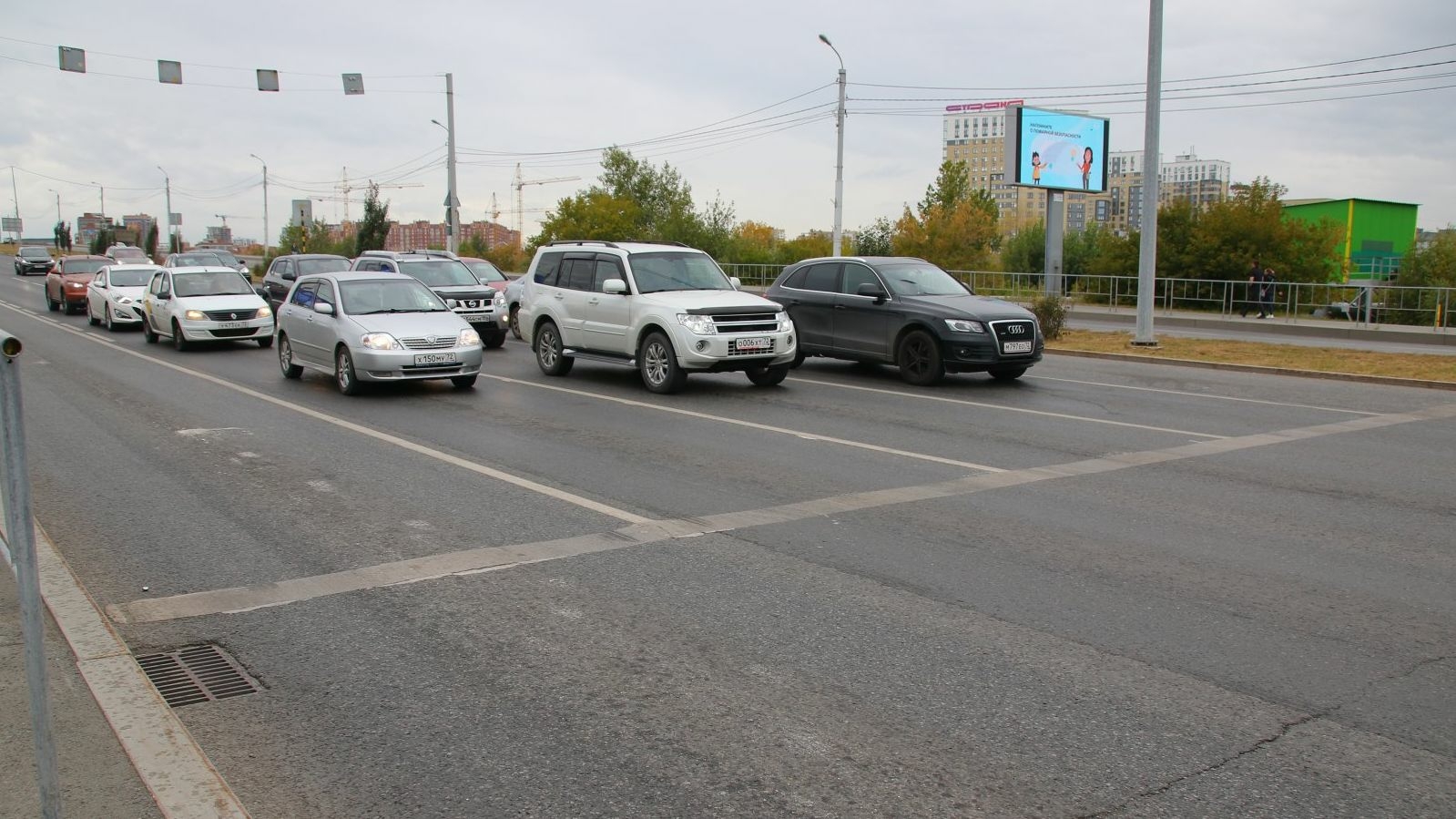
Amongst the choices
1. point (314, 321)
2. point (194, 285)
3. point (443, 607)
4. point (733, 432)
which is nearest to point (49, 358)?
point (194, 285)

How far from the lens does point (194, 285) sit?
2262 cm

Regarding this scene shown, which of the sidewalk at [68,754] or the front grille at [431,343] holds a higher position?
the front grille at [431,343]

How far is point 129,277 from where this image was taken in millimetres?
27625

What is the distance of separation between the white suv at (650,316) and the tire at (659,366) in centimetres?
1

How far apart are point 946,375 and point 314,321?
9.02m

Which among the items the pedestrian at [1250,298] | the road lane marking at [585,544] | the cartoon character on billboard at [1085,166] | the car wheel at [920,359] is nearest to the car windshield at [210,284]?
the car wheel at [920,359]

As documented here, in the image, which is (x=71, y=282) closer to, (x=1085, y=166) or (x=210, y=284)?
(x=210, y=284)

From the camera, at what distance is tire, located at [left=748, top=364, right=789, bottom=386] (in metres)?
15.5

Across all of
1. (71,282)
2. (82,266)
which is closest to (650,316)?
(71,282)

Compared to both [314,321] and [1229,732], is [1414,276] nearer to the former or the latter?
[314,321]

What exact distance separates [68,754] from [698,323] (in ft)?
35.0

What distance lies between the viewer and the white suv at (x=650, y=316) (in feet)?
47.2

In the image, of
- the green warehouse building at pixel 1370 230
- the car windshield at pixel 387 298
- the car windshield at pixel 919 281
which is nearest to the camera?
the car windshield at pixel 387 298

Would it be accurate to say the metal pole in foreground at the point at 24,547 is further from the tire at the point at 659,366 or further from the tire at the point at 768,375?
the tire at the point at 768,375
